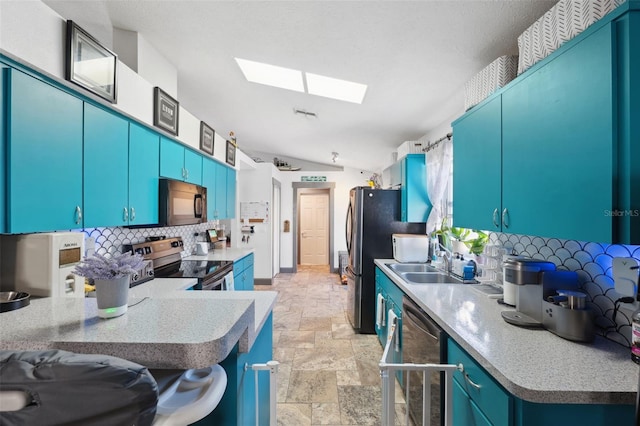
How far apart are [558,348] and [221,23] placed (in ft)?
8.44

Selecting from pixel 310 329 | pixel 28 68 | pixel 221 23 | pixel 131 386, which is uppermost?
pixel 221 23

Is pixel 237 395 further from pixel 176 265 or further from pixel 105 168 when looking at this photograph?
pixel 176 265

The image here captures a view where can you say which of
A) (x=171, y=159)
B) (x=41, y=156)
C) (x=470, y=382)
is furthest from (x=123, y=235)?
(x=470, y=382)

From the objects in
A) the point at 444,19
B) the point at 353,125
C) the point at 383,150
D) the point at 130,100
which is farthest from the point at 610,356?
the point at 383,150

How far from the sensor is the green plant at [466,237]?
2.27 meters

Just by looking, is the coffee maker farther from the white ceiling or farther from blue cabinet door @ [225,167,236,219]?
blue cabinet door @ [225,167,236,219]

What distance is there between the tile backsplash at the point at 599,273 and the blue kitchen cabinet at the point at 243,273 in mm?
2909

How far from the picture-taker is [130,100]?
1.97 meters

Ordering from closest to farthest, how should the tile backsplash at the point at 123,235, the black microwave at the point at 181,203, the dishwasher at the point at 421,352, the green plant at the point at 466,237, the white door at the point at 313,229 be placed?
the dishwasher at the point at 421,352
the tile backsplash at the point at 123,235
the green plant at the point at 466,237
the black microwave at the point at 181,203
the white door at the point at 313,229

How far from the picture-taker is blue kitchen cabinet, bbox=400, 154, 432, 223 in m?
3.23

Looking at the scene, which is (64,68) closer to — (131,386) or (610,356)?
(131,386)

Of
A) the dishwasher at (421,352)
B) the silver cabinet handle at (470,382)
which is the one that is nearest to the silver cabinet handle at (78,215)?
the dishwasher at (421,352)

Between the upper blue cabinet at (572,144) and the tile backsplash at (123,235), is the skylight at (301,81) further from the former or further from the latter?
the tile backsplash at (123,235)

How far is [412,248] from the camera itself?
309cm
